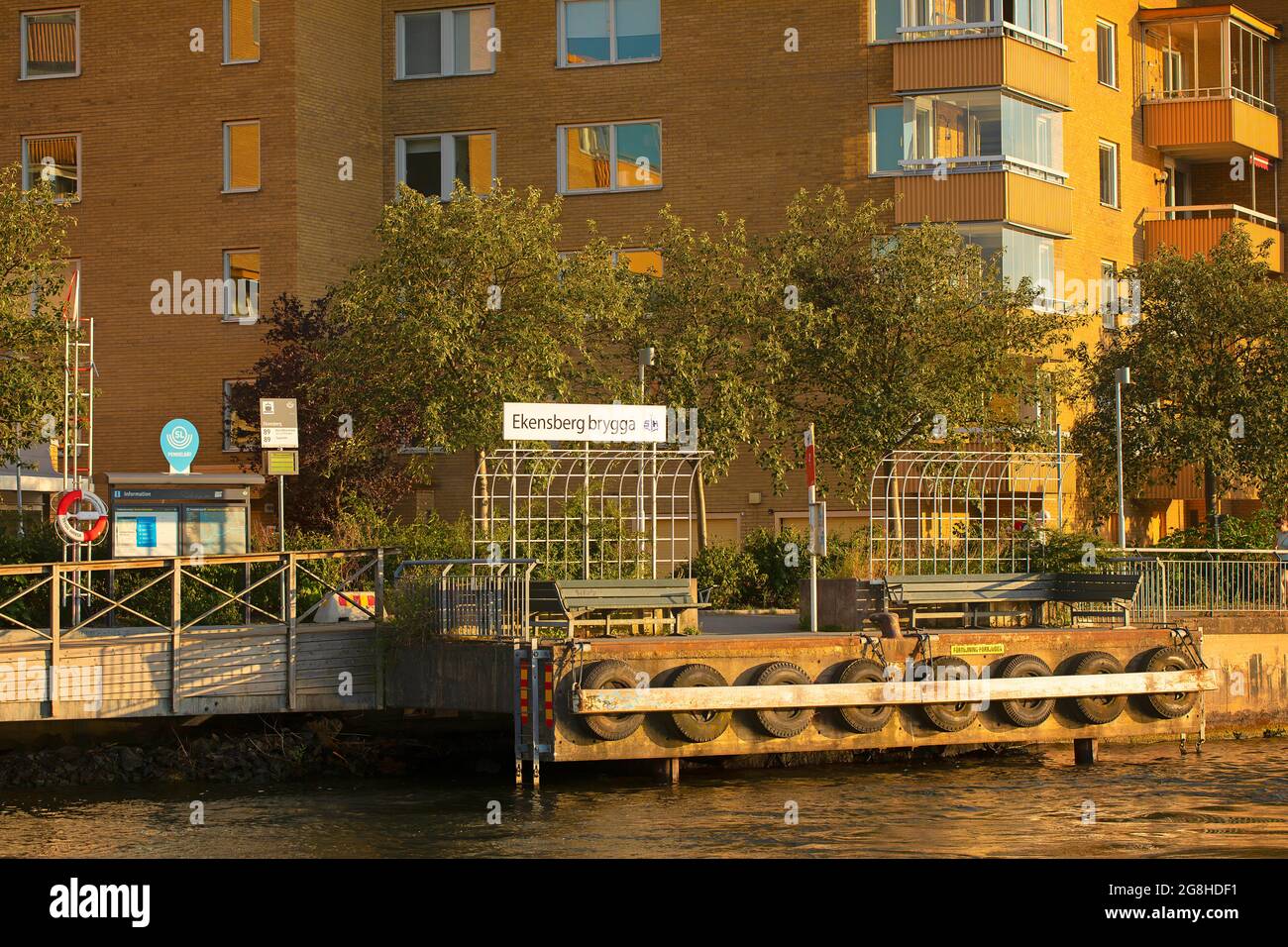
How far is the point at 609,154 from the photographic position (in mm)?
42312

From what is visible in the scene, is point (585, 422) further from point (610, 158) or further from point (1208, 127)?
point (1208, 127)

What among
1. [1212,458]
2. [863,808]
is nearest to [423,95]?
[1212,458]

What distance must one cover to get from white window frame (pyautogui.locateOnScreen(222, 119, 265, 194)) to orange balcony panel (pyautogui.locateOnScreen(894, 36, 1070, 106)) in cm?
1381

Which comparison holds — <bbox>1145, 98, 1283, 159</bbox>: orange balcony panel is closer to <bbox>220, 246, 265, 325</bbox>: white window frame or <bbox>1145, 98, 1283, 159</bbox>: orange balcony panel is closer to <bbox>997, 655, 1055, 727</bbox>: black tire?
<bbox>220, 246, 265, 325</bbox>: white window frame

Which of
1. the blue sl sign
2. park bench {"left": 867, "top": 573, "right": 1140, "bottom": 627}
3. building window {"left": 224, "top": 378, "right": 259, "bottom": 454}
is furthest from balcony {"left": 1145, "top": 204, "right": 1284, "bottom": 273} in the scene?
the blue sl sign

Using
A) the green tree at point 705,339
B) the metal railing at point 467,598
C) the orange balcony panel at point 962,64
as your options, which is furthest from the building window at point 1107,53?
the metal railing at point 467,598

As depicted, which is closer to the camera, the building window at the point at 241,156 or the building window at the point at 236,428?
the building window at the point at 236,428

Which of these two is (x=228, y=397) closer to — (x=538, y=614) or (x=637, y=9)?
(x=637, y=9)

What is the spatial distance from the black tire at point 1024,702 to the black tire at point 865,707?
1574 millimetres

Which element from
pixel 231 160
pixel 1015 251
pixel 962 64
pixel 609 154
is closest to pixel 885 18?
pixel 962 64

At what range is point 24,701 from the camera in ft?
66.8

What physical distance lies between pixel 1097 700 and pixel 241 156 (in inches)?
1022

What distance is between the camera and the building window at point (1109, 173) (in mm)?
44094

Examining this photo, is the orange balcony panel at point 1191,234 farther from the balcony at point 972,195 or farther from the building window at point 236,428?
the building window at point 236,428
